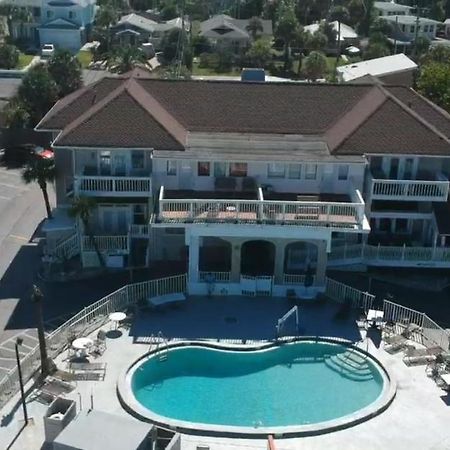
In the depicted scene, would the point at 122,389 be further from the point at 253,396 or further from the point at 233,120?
the point at 233,120

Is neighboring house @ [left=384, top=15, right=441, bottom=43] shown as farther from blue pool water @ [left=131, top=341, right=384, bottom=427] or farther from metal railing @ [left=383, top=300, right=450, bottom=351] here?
blue pool water @ [left=131, top=341, right=384, bottom=427]

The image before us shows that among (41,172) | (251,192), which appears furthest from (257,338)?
(41,172)

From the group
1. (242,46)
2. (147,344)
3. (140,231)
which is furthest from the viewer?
(242,46)

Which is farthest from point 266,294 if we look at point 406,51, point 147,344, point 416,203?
point 406,51

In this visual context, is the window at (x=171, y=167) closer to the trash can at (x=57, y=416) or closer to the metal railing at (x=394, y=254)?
the metal railing at (x=394, y=254)

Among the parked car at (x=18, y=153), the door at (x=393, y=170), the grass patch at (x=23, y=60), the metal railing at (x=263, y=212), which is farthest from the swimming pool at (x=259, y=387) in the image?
the grass patch at (x=23, y=60)

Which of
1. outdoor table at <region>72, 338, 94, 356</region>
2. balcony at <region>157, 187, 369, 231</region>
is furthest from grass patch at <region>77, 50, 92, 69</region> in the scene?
outdoor table at <region>72, 338, 94, 356</region>

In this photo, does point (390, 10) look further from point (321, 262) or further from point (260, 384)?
point (260, 384)
